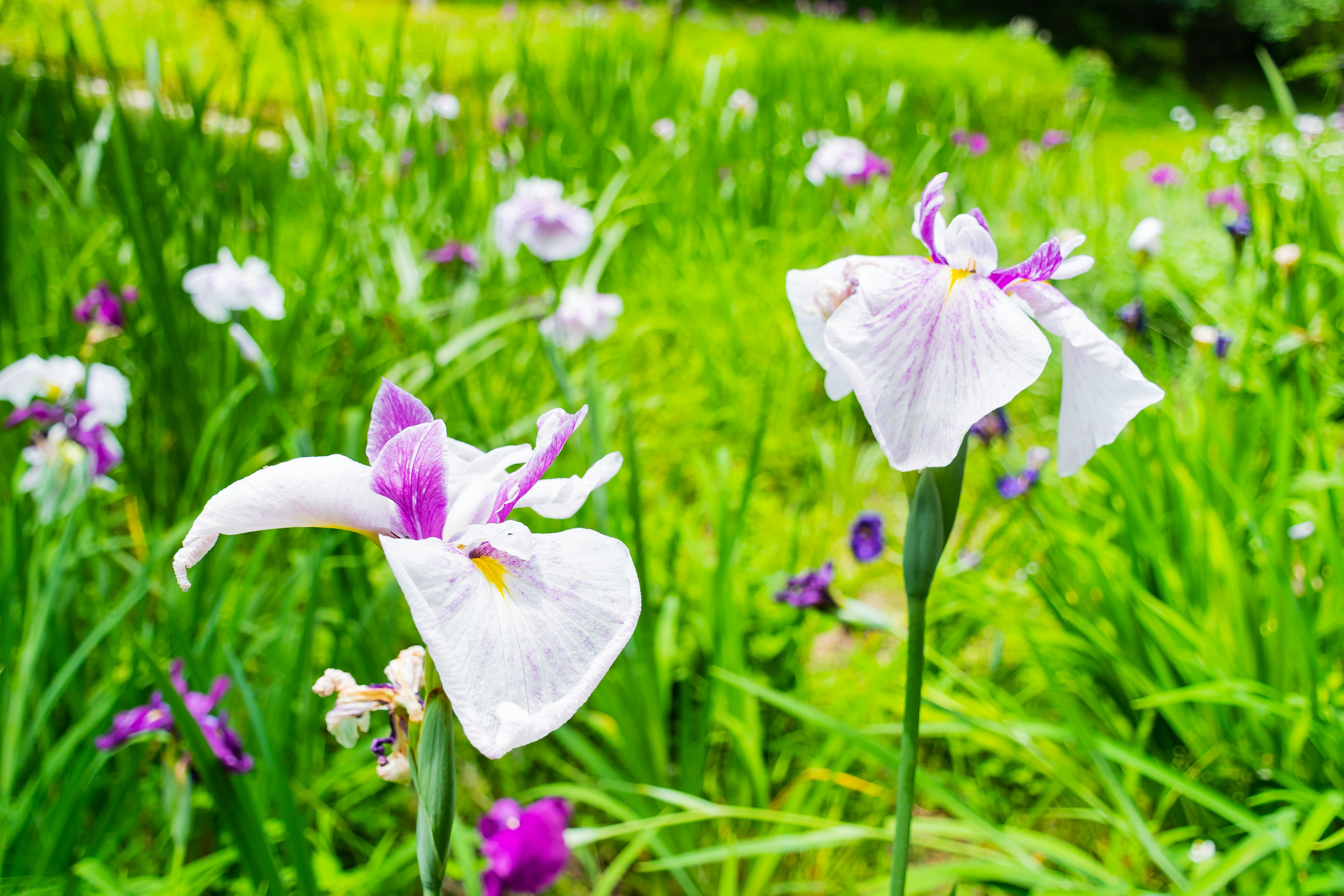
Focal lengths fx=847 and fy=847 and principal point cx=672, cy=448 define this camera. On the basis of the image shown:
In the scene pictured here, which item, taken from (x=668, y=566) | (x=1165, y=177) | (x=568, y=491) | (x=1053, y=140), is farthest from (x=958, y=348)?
(x=1165, y=177)

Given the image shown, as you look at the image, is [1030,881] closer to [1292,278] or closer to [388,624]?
[388,624]

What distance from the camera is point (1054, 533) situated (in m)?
1.48

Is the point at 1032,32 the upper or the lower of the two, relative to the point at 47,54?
upper

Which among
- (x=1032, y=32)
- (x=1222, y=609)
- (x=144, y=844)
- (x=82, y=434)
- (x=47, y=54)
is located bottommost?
(x=144, y=844)

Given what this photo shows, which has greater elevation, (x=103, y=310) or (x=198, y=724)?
(x=103, y=310)

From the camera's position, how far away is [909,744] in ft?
1.91

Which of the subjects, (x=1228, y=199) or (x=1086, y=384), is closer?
(x=1086, y=384)

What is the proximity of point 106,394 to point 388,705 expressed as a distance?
4.10ft

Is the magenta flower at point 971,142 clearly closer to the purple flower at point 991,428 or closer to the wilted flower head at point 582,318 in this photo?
the wilted flower head at point 582,318

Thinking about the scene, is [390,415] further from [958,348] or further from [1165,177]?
[1165,177]

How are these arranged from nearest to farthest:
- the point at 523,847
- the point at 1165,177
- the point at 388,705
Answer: the point at 388,705, the point at 523,847, the point at 1165,177

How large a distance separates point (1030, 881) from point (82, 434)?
1478 millimetres

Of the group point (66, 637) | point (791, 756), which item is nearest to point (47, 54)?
point (66, 637)

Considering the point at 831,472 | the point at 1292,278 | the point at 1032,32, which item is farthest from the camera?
the point at 1032,32
